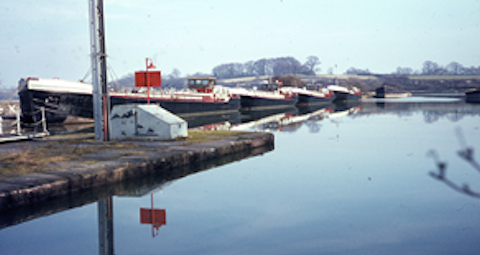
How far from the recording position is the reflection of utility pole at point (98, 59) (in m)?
12.5

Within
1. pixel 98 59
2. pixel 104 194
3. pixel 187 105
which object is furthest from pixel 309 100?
pixel 104 194

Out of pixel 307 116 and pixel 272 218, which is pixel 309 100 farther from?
pixel 272 218

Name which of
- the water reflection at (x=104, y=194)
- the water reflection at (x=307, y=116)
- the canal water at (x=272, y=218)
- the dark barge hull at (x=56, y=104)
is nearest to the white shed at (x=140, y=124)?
the water reflection at (x=104, y=194)

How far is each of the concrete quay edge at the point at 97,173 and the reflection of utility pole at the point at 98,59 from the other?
268 centimetres

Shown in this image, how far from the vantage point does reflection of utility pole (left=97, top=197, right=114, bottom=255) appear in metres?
5.28

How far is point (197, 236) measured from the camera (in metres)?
5.67

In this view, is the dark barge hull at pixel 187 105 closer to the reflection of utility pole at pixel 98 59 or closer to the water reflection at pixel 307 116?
the water reflection at pixel 307 116

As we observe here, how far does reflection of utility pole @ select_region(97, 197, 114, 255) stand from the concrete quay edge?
0.72 m

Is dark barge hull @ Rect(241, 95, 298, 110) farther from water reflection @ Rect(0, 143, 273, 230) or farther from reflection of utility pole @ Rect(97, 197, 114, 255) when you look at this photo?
reflection of utility pole @ Rect(97, 197, 114, 255)

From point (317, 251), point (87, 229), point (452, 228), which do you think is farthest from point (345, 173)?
point (87, 229)

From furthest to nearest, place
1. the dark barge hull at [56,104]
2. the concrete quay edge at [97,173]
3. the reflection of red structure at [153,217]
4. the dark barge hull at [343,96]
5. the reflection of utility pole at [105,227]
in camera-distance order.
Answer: the dark barge hull at [343,96]
the dark barge hull at [56,104]
the concrete quay edge at [97,173]
the reflection of red structure at [153,217]
the reflection of utility pole at [105,227]

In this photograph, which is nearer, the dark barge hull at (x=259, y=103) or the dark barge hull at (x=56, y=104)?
the dark barge hull at (x=56, y=104)

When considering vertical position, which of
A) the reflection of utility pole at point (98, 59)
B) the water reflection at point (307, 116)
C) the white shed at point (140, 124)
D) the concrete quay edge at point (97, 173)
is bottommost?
the water reflection at point (307, 116)

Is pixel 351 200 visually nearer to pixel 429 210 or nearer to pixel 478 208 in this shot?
pixel 429 210
